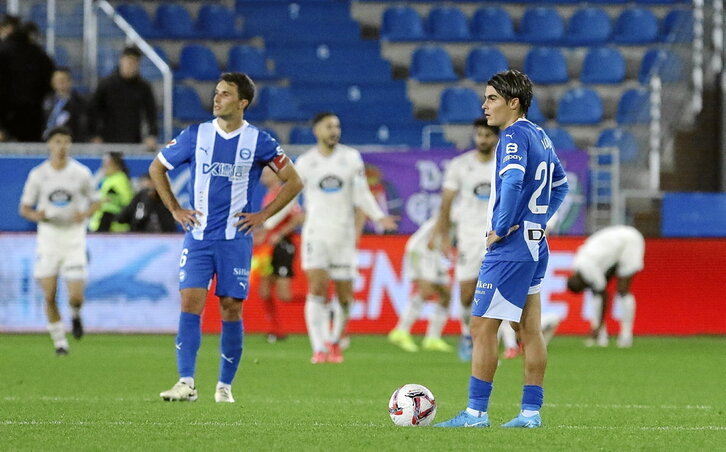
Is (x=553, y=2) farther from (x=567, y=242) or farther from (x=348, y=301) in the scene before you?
(x=348, y=301)

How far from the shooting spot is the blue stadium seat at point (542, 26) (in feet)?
81.1

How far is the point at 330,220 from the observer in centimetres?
1427

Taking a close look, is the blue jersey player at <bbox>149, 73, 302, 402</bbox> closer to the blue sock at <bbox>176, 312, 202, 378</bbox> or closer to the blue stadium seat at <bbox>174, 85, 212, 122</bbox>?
the blue sock at <bbox>176, 312, 202, 378</bbox>

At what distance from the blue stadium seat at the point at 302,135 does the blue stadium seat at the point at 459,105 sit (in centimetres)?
227

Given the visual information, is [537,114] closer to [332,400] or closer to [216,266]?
[332,400]

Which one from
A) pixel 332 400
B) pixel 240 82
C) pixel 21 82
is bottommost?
pixel 332 400

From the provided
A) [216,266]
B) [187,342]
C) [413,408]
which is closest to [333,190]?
[216,266]

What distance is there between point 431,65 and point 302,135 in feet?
10.3

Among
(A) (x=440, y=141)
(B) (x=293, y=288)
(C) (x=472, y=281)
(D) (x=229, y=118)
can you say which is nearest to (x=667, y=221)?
(A) (x=440, y=141)

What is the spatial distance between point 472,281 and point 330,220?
158cm

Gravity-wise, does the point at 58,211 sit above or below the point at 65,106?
below

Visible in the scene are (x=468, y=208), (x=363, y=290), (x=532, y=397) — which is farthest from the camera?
(x=363, y=290)

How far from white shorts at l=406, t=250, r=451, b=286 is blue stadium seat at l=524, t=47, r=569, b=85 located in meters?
7.82

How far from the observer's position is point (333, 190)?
47.0 ft
